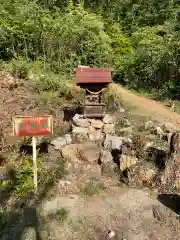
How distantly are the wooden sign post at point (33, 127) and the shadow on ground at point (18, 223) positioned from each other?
2.12 ft

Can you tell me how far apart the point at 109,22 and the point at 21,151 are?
17801 millimetres

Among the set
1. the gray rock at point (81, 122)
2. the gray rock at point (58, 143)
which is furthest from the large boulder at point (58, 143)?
the gray rock at point (81, 122)

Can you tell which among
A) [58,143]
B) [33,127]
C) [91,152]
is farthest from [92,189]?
[58,143]

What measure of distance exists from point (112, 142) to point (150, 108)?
5.08 m

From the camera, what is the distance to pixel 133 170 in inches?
261

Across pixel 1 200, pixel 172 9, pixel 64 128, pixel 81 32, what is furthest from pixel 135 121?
pixel 172 9

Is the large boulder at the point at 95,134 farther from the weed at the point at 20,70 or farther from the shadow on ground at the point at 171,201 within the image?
the weed at the point at 20,70

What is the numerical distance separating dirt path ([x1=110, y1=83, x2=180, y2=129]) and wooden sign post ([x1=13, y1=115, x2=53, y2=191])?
17.7 ft

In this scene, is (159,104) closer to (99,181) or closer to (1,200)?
(99,181)

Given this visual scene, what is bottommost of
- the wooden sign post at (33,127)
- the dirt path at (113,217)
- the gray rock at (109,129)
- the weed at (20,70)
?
the dirt path at (113,217)

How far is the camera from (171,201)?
603 centimetres

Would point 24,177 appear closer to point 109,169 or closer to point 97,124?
point 109,169

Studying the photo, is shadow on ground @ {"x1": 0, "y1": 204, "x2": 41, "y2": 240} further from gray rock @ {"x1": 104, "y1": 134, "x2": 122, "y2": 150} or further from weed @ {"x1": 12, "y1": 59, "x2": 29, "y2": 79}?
weed @ {"x1": 12, "y1": 59, "x2": 29, "y2": 79}

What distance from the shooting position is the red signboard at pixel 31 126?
5.95m
